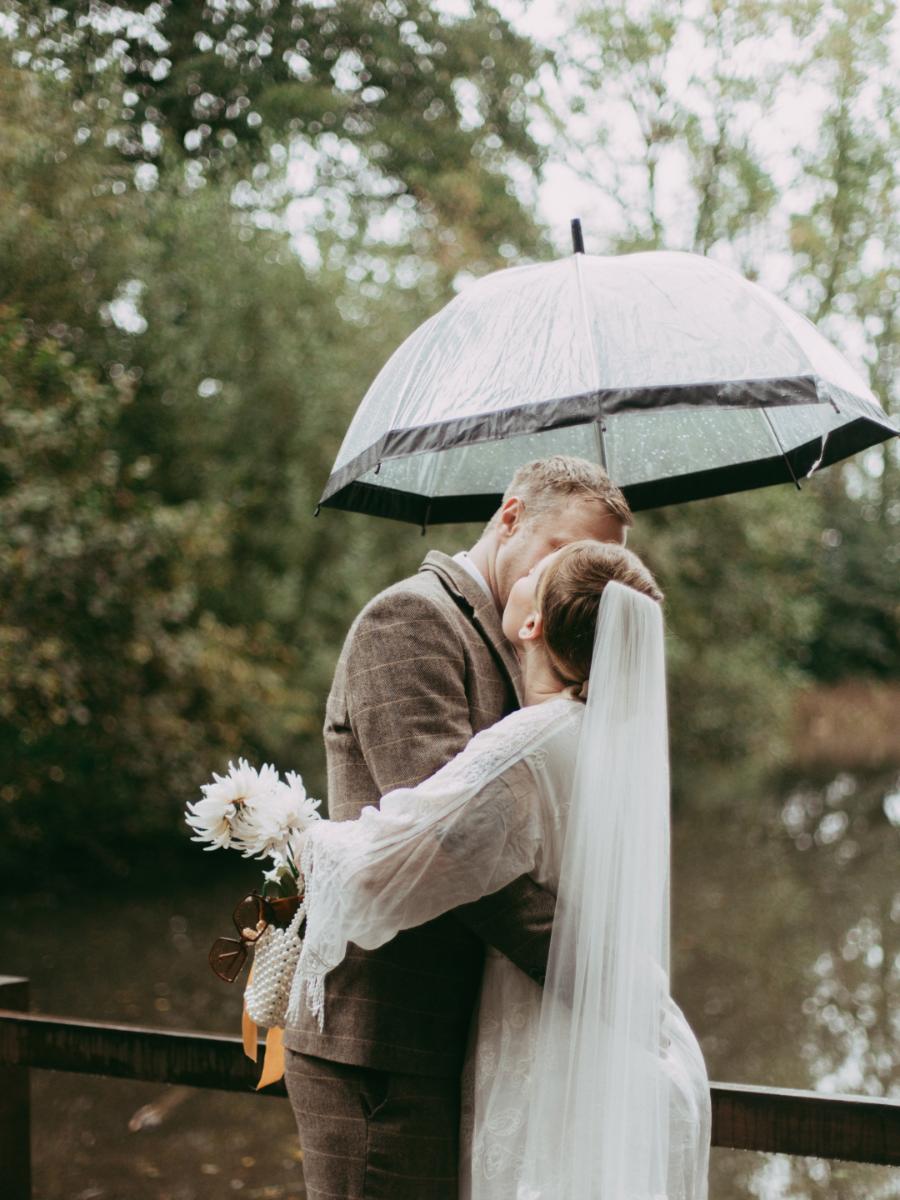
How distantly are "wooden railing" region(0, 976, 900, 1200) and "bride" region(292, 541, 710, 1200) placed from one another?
0.37 meters

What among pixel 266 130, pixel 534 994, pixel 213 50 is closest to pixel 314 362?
pixel 266 130

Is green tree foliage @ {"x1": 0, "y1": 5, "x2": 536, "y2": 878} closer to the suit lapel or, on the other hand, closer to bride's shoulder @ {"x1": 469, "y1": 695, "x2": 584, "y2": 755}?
the suit lapel

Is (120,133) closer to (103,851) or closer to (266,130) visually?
(266,130)

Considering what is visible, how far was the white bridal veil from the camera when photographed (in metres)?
1.94

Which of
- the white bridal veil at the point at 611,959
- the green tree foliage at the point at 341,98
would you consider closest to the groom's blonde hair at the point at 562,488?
the white bridal veil at the point at 611,959

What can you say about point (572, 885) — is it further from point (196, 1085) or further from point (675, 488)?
point (675, 488)

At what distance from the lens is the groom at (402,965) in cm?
206

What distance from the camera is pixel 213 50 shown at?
9.99m

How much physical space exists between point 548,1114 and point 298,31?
35.7 ft

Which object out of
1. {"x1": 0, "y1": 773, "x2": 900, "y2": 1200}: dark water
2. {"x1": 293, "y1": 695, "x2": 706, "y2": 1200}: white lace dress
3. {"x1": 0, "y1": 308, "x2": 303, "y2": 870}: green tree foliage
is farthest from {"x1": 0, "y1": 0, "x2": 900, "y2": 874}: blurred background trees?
{"x1": 293, "y1": 695, "x2": 706, "y2": 1200}: white lace dress

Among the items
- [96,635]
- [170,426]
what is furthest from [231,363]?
[96,635]

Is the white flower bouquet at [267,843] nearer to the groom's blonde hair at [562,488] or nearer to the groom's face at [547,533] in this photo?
the groom's face at [547,533]

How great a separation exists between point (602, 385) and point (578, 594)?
600 mm

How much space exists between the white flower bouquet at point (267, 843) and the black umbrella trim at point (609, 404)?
0.66 meters
